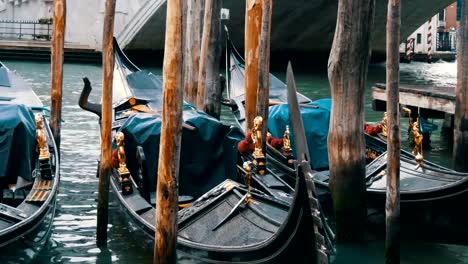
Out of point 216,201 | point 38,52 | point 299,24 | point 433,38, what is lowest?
point 216,201

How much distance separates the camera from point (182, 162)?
140 inches

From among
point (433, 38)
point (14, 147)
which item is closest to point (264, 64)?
point (14, 147)

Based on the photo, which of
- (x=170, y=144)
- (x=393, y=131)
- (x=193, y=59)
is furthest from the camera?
(x=193, y=59)

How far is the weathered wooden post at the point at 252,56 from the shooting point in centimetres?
411

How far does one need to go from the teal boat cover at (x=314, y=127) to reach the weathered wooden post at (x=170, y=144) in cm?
166

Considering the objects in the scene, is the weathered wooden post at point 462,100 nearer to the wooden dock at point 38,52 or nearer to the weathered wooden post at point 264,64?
the weathered wooden post at point 264,64

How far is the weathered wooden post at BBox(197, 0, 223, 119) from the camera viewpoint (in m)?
5.28

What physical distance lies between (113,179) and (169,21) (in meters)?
1.30

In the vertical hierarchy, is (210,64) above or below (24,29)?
below

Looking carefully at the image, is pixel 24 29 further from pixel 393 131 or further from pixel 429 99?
pixel 393 131

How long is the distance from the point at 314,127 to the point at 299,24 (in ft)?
27.9

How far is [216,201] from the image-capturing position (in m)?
3.02

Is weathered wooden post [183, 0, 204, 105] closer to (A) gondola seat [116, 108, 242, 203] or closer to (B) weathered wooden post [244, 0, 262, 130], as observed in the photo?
(B) weathered wooden post [244, 0, 262, 130]

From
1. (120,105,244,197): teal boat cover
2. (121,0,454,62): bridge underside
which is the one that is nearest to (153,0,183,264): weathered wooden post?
(120,105,244,197): teal boat cover
